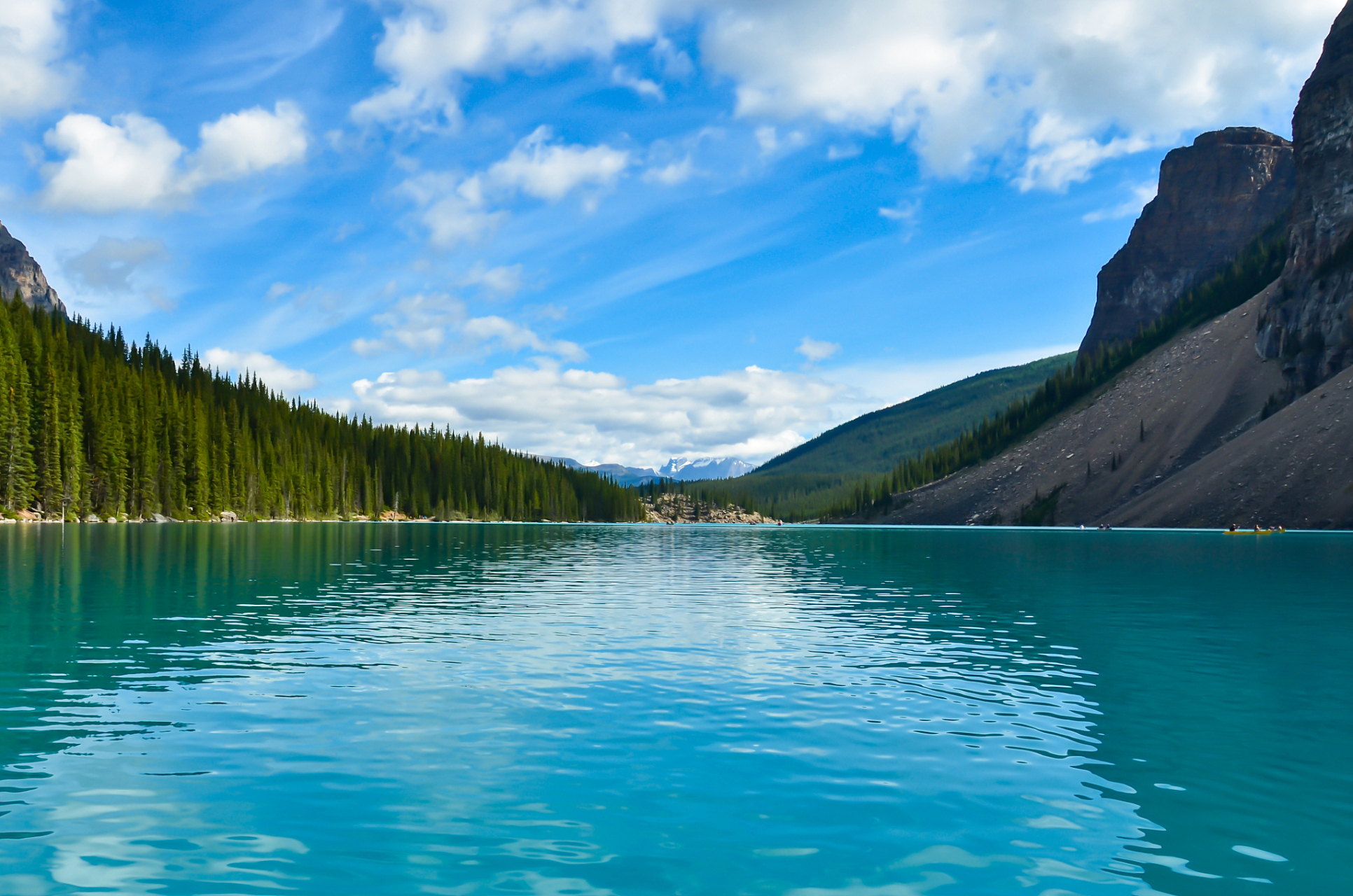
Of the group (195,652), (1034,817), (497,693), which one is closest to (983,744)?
(1034,817)

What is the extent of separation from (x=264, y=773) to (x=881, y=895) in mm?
10270

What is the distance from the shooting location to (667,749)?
16625mm

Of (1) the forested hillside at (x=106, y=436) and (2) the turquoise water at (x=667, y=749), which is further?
(1) the forested hillside at (x=106, y=436)

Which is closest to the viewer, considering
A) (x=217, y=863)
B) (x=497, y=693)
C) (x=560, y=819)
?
(x=217, y=863)

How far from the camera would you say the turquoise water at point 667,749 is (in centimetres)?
1130

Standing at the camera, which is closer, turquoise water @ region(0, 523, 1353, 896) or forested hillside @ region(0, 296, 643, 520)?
turquoise water @ region(0, 523, 1353, 896)

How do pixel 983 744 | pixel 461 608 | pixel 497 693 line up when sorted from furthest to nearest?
1. pixel 461 608
2. pixel 497 693
3. pixel 983 744

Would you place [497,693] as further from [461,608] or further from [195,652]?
[461,608]

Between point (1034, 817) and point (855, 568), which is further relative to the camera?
point (855, 568)

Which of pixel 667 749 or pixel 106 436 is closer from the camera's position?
pixel 667 749

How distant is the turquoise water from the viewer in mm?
11305

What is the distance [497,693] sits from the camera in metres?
21.3

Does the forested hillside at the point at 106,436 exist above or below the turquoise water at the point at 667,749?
above

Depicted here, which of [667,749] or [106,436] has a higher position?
[106,436]
